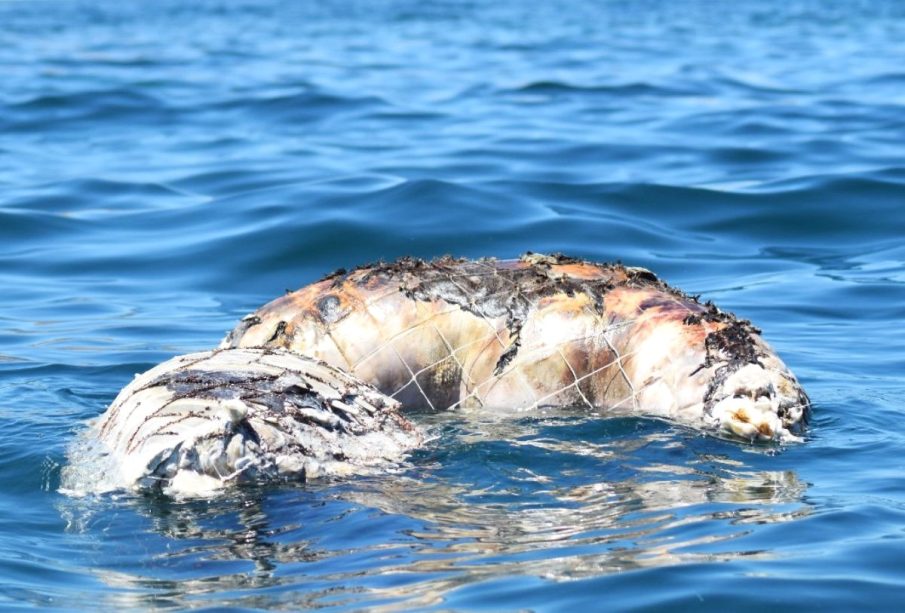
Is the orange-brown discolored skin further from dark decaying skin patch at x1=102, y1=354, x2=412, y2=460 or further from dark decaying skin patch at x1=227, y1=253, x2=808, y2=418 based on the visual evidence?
dark decaying skin patch at x1=102, y1=354, x2=412, y2=460

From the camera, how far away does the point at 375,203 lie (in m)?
12.9

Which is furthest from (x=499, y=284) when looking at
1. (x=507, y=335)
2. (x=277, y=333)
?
(x=277, y=333)

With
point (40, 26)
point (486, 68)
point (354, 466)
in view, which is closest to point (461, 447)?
point (354, 466)

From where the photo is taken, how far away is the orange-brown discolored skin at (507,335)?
22.4ft

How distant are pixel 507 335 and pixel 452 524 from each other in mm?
1877

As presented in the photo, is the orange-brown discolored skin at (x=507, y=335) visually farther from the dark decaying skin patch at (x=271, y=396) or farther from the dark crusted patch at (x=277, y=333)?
the dark decaying skin patch at (x=271, y=396)

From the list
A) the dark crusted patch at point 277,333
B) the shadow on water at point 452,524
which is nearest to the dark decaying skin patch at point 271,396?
the shadow on water at point 452,524

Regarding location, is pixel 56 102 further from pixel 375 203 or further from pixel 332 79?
pixel 375 203

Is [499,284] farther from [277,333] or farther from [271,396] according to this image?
[271,396]

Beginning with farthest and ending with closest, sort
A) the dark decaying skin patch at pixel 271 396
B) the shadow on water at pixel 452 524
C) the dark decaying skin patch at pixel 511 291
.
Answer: the dark decaying skin patch at pixel 511 291
the dark decaying skin patch at pixel 271 396
the shadow on water at pixel 452 524

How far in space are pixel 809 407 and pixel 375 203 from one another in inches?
266

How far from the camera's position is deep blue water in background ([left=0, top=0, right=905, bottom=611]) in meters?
4.84

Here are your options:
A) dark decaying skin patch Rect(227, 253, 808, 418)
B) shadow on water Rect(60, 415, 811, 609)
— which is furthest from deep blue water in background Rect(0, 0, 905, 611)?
dark decaying skin patch Rect(227, 253, 808, 418)

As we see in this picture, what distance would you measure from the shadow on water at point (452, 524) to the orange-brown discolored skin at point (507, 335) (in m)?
0.60
